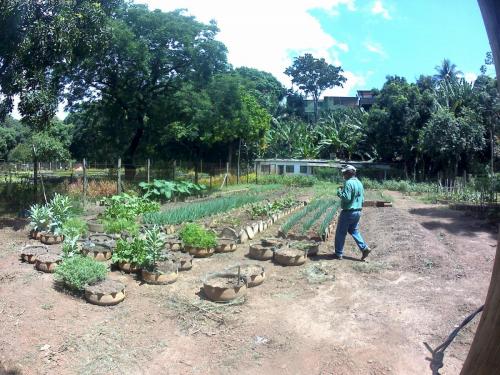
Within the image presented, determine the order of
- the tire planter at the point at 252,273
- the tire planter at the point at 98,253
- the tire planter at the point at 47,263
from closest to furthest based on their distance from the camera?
the tire planter at the point at 252,273, the tire planter at the point at 47,263, the tire planter at the point at 98,253

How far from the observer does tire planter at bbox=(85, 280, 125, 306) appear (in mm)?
A: 5441

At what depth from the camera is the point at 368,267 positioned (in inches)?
282

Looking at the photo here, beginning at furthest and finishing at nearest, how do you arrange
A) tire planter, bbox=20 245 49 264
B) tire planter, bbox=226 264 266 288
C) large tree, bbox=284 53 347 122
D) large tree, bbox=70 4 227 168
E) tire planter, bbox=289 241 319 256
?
large tree, bbox=284 53 347 122
large tree, bbox=70 4 227 168
tire planter, bbox=289 241 319 256
tire planter, bbox=20 245 49 264
tire planter, bbox=226 264 266 288

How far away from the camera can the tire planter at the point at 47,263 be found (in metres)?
6.61

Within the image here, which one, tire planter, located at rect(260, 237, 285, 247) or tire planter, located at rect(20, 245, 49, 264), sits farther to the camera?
tire planter, located at rect(260, 237, 285, 247)

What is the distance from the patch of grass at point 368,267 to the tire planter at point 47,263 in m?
4.61

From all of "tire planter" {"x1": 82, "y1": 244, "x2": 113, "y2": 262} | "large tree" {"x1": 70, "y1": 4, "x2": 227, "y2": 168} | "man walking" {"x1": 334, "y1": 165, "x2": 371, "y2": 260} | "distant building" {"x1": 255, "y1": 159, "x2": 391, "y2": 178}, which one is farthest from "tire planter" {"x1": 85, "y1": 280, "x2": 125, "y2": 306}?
"distant building" {"x1": 255, "y1": 159, "x2": 391, "y2": 178}

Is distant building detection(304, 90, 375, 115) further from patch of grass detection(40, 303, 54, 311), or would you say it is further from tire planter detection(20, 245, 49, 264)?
patch of grass detection(40, 303, 54, 311)

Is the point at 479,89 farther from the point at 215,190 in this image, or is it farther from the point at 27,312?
the point at 27,312

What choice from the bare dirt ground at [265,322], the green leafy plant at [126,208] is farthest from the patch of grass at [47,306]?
the green leafy plant at [126,208]

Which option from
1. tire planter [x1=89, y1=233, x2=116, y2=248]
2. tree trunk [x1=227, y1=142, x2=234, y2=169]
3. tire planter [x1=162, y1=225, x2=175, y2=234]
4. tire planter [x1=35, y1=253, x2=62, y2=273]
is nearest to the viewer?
tire planter [x1=35, y1=253, x2=62, y2=273]

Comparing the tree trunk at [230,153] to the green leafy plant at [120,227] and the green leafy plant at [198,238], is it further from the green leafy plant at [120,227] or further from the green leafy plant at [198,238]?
the green leafy plant at [198,238]

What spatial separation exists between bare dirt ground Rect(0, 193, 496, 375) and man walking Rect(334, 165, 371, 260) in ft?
1.04

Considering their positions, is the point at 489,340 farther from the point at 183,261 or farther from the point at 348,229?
the point at 348,229
